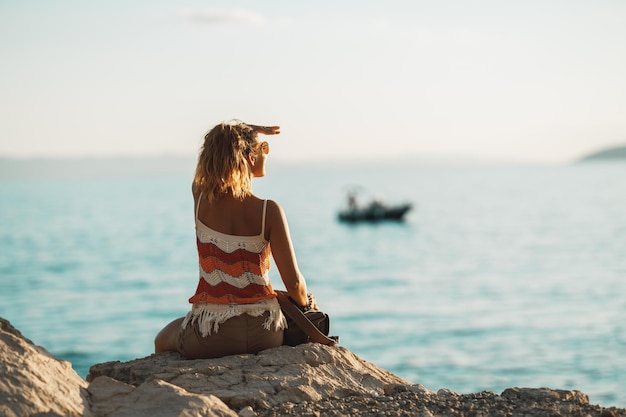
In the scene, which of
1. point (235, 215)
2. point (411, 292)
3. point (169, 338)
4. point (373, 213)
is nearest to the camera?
point (235, 215)

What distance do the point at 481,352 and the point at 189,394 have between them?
740 inches

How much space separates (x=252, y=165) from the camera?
4.80 meters

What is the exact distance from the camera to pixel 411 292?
3362cm

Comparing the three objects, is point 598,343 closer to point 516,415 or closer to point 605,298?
point 605,298

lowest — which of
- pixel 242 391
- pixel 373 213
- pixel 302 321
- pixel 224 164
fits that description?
pixel 242 391

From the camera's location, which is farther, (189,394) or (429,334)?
(429,334)

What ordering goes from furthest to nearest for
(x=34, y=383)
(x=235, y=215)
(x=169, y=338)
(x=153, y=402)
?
1. (x=169, y=338)
2. (x=235, y=215)
3. (x=153, y=402)
4. (x=34, y=383)

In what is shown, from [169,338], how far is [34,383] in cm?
139

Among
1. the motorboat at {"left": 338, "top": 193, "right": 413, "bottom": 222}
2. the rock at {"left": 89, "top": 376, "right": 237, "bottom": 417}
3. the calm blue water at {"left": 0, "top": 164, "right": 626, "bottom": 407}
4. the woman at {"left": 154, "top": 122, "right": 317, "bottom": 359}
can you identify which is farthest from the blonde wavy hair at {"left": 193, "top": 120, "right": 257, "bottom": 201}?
the motorboat at {"left": 338, "top": 193, "right": 413, "bottom": 222}

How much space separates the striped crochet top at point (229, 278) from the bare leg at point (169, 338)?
316 millimetres

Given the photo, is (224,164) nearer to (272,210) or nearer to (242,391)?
(272,210)

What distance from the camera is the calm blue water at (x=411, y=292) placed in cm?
2080

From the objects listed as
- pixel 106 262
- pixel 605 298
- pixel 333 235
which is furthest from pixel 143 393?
→ pixel 333 235

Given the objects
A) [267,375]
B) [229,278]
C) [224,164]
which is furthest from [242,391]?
[224,164]
